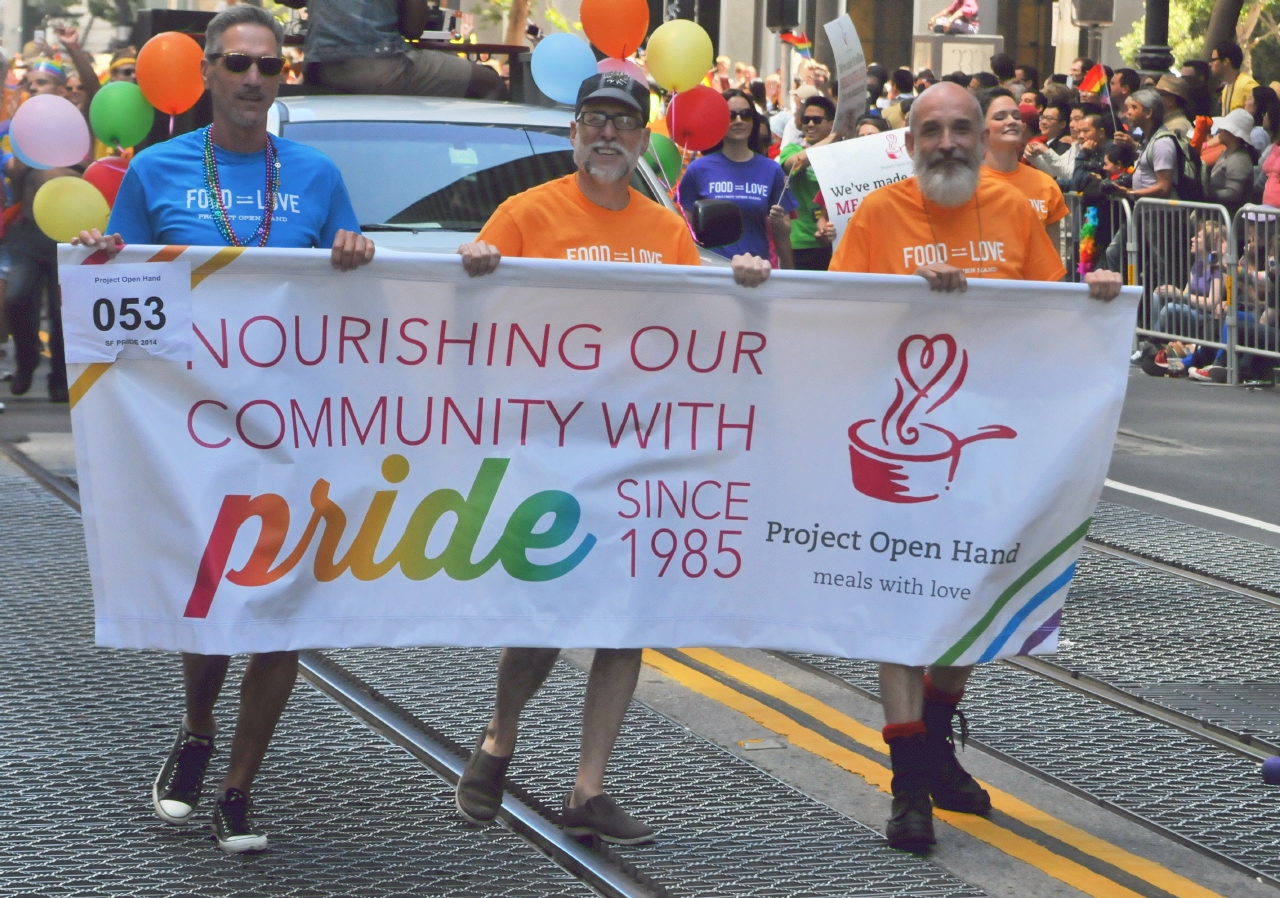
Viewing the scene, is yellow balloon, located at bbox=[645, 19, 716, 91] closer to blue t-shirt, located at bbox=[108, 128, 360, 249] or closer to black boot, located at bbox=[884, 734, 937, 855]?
blue t-shirt, located at bbox=[108, 128, 360, 249]

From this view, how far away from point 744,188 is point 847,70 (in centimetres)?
94

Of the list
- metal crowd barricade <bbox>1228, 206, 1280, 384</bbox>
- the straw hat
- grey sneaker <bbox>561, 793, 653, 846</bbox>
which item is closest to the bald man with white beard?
grey sneaker <bbox>561, 793, 653, 846</bbox>

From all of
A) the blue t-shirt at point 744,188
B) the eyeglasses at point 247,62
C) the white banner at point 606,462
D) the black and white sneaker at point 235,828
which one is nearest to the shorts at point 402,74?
the blue t-shirt at point 744,188

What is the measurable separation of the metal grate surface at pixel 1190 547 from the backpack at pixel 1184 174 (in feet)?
20.8

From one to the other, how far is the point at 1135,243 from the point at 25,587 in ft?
34.3

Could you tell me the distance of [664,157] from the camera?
416 inches

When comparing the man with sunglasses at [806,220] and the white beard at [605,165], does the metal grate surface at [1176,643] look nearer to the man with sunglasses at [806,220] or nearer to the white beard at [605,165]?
the white beard at [605,165]

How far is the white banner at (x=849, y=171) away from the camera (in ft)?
→ 33.4

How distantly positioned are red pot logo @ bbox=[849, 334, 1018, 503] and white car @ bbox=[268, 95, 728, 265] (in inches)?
139

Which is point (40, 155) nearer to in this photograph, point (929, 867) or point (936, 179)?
point (936, 179)

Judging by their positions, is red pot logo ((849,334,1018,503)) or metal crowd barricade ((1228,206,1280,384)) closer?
red pot logo ((849,334,1018,503))

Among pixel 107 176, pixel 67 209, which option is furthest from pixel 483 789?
pixel 107 176

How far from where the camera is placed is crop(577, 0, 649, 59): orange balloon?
1007 cm

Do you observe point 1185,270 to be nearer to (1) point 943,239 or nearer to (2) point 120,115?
(2) point 120,115
